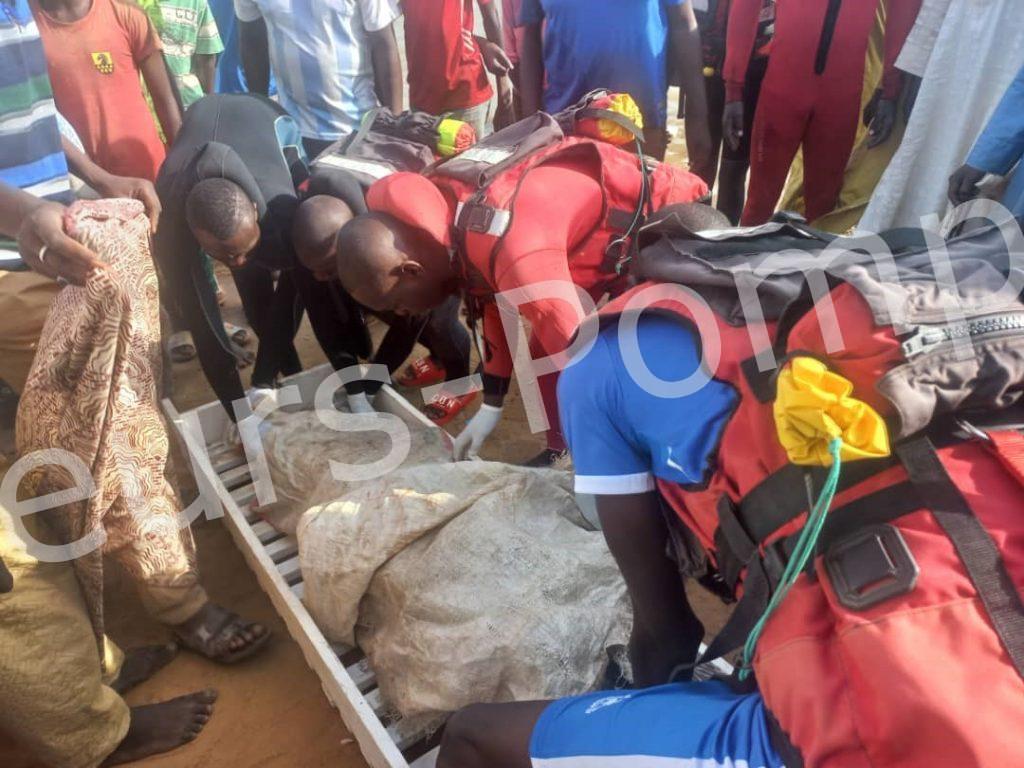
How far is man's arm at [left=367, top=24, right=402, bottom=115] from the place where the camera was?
12.4 feet

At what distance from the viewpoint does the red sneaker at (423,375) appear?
4.00m

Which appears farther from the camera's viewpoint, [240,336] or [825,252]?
[240,336]

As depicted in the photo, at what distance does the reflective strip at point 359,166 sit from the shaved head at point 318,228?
252 mm

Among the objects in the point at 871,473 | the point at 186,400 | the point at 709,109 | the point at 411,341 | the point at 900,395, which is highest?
the point at 900,395

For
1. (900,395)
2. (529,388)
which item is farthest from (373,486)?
(900,395)

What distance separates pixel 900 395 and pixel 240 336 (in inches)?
154

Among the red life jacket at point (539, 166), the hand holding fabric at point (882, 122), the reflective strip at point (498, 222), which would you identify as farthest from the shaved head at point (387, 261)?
the hand holding fabric at point (882, 122)

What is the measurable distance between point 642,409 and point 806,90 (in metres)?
2.92

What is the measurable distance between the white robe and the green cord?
2955mm

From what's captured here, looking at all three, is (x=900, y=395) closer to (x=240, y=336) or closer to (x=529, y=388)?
(x=529, y=388)

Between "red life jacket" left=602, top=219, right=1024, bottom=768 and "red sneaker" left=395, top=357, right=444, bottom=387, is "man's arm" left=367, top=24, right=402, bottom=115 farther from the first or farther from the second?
"red life jacket" left=602, top=219, right=1024, bottom=768

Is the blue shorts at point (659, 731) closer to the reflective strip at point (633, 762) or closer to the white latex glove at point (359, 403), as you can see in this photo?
the reflective strip at point (633, 762)

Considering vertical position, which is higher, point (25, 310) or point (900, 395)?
point (900, 395)

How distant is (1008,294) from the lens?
0.97 metres
